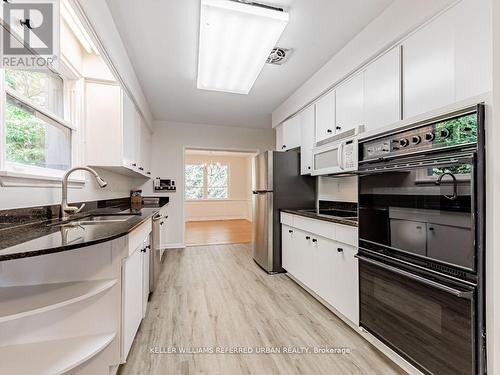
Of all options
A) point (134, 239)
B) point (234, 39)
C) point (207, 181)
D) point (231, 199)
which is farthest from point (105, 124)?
point (231, 199)

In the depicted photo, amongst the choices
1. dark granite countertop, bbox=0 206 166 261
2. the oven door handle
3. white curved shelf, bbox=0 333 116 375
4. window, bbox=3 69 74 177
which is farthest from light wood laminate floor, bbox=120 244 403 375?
window, bbox=3 69 74 177

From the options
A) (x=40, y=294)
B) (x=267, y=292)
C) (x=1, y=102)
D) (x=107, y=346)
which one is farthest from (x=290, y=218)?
(x=1, y=102)

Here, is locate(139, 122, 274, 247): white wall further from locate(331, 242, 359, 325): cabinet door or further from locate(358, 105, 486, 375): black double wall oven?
locate(358, 105, 486, 375): black double wall oven

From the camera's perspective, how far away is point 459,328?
118cm

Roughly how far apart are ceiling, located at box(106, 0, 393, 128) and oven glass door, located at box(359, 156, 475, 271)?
4.34ft

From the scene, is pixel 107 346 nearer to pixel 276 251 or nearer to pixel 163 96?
pixel 276 251

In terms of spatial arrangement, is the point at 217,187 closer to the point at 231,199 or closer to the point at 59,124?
the point at 231,199

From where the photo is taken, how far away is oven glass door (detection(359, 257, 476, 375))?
116 cm

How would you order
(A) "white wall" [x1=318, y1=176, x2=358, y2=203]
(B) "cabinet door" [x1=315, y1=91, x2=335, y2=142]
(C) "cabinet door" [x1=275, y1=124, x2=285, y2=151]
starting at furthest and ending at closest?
1. (C) "cabinet door" [x1=275, y1=124, x2=285, y2=151]
2. (A) "white wall" [x1=318, y1=176, x2=358, y2=203]
3. (B) "cabinet door" [x1=315, y1=91, x2=335, y2=142]

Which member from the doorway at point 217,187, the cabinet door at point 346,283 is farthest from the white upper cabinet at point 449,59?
the doorway at point 217,187

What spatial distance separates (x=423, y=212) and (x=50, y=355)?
79.5 inches

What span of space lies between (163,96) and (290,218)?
257cm

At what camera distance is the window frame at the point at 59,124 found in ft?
4.22

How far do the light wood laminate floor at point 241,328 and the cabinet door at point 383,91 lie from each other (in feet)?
5.67
